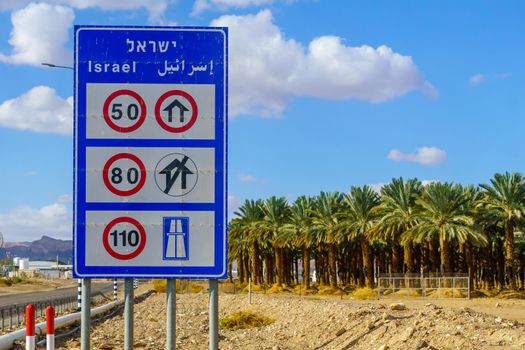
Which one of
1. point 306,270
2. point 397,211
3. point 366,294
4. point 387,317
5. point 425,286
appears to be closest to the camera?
point 387,317

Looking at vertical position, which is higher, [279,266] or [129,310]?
[129,310]

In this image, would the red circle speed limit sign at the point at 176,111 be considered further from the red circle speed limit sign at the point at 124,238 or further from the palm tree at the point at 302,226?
the palm tree at the point at 302,226

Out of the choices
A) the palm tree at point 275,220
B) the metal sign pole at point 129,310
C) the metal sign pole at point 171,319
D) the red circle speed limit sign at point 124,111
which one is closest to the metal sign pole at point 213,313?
the metal sign pole at point 171,319

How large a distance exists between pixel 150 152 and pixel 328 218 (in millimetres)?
59570

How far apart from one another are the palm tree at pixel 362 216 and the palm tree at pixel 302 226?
215 inches

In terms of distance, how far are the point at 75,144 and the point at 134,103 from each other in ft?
2.01

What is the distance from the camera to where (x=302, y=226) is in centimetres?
6994

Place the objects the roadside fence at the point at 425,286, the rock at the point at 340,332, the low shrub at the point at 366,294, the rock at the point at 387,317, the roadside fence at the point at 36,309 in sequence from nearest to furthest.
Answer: the rock at the point at 387,317 < the rock at the point at 340,332 < the roadside fence at the point at 36,309 < the roadside fence at the point at 425,286 < the low shrub at the point at 366,294

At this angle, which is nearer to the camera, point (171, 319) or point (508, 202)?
point (171, 319)

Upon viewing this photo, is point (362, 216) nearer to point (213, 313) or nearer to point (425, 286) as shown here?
point (425, 286)

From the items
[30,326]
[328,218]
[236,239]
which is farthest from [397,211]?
[30,326]

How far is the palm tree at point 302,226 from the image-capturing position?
6788 centimetres

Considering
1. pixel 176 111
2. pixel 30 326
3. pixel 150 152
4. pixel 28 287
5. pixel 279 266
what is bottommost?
pixel 28 287

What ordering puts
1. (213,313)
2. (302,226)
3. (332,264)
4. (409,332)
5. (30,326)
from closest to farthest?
1. (213,313)
2. (30,326)
3. (409,332)
4. (332,264)
5. (302,226)
